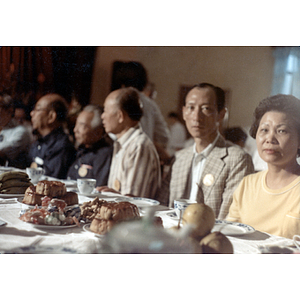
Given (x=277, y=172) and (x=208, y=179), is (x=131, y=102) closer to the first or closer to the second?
(x=208, y=179)

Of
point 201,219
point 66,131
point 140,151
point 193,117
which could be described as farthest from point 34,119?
point 201,219

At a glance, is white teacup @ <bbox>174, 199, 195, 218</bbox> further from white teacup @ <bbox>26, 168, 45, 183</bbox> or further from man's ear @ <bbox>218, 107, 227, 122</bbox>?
white teacup @ <bbox>26, 168, 45, 183</bbox>

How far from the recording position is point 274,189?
1759 millimetres

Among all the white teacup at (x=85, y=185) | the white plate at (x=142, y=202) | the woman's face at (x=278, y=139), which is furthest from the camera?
the white teacup at (x=85, y=185)

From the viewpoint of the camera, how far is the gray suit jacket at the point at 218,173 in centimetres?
188

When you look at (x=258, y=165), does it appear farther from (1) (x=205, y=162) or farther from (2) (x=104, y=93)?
(2) (x=104, y=93)

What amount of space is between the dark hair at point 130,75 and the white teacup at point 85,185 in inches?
22.7

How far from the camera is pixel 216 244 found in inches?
58.2

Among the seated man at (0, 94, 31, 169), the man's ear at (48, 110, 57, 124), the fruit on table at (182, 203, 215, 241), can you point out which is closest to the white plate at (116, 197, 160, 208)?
the fruit on table at (182, 203, 215, 241)

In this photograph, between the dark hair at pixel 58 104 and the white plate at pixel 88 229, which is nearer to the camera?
the white plate at pixel 88 229

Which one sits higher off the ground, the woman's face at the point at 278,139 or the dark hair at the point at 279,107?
the dark hair at the point at 279,107

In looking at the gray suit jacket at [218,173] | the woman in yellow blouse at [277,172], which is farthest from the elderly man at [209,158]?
the woman in yellow blouse at [277,172]

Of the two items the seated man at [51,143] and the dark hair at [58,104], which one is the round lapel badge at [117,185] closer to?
the seated man at [51,143]

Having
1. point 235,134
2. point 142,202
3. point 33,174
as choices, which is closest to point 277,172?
point 235,134
